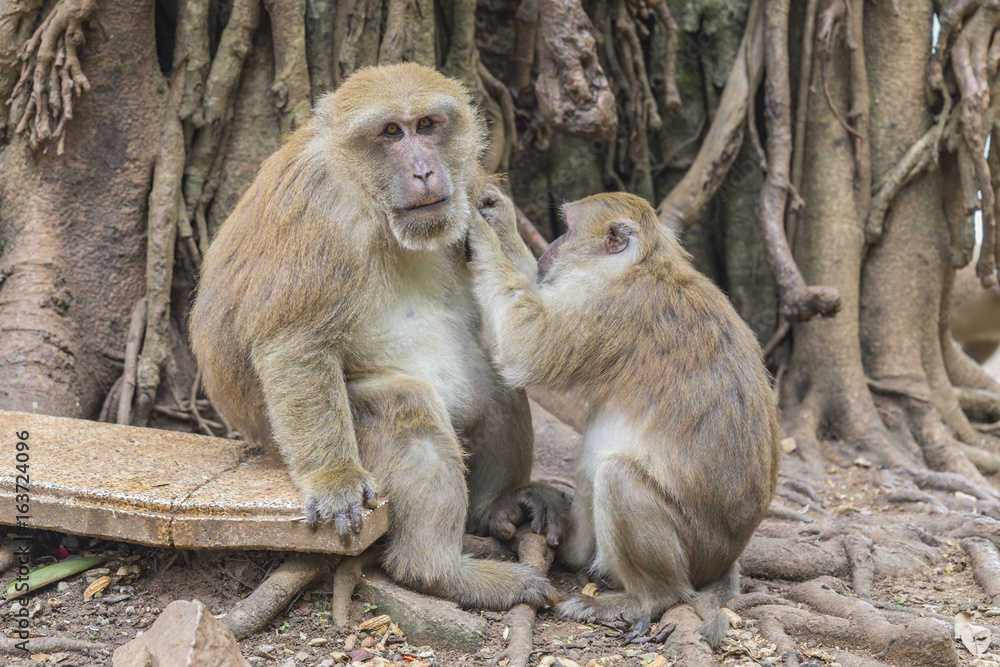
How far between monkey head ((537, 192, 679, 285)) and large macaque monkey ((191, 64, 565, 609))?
49 centimetres

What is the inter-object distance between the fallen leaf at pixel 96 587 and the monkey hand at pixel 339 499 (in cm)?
A: 101

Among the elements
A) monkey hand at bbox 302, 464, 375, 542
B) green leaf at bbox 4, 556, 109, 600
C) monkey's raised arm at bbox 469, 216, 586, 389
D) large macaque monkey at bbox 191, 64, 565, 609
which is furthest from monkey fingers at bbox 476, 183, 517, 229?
green leaf at bbox 4, 556, 109, 600

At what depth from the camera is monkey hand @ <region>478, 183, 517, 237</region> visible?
4266mm

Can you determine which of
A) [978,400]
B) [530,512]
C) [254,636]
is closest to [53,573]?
[254,636]

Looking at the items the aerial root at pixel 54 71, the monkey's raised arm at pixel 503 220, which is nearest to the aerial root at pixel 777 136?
the monkey's raised arm at pixel 503 220

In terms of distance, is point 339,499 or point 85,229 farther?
point 85,229

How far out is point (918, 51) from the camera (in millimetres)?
6645

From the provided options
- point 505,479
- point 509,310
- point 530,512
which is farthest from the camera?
point 505,479

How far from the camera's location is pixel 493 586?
12.5 ft

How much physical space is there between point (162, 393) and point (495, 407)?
2334 mm

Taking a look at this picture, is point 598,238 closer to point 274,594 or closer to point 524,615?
point 524,615

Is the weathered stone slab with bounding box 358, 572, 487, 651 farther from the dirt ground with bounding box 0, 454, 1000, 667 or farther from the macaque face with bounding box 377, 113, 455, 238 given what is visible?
the macaque face with bounding box 377, 113, 455, 238

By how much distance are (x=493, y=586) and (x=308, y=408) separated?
1082 millimetres

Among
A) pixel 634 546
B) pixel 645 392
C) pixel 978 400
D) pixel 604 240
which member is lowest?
pixel 634 546
